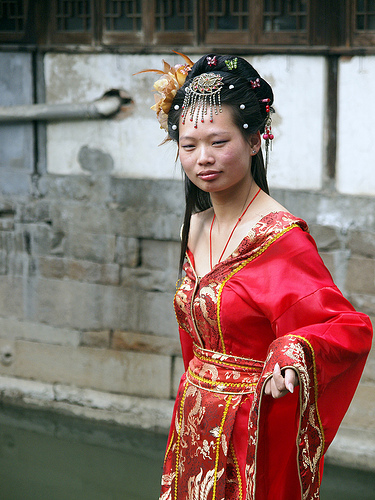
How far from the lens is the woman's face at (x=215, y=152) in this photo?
1809 millimetres

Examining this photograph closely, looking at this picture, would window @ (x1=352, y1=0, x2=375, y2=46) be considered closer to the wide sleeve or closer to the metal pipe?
the metal pipe

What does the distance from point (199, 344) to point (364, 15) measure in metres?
2.69

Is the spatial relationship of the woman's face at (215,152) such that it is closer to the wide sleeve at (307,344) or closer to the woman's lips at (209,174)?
the woman's lips at (209,174)

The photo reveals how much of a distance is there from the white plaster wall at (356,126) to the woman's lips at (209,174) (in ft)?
7.70

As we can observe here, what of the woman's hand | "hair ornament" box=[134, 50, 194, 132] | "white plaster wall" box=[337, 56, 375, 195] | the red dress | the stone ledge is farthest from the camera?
the stone ledge

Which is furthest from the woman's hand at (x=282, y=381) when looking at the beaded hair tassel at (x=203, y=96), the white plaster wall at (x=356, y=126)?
the white plaster wall at (x=356, y=126)

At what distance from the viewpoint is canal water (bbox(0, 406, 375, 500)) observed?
393 cm

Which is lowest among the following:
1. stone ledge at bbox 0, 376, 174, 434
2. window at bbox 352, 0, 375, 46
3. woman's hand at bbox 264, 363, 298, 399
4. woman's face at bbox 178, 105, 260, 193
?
stone ledge at bbox 0, 376, 174, 434

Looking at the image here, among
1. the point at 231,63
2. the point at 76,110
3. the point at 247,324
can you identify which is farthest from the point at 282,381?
the point at 76,110

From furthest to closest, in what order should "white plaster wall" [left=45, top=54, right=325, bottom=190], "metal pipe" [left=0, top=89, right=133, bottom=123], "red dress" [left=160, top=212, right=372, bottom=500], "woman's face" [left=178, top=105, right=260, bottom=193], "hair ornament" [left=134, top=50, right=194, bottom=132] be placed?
"metal pipe" [left=0, top=89, right=133, bottom=123]
"white plaster wall" [left=45, top=54, right=325, bottom=190]
"hair ornament" [left=134, top=50, right=194, bottom=132]
"woman's face" [left=178, top=105, right=260, bottom=193]
"red dress" [left=160, top=212, right=372, bottom=500]

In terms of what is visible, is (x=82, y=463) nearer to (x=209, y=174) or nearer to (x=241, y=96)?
(x=209, y=174)

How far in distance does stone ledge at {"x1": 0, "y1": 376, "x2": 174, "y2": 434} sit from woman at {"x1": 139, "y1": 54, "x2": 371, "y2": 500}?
2.66 m

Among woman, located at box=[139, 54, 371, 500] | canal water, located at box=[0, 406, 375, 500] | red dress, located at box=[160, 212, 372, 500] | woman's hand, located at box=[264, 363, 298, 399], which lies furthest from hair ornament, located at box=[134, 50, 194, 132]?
canal water, located at box=[0, 406, 375, 500]

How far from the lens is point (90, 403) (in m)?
4.90
